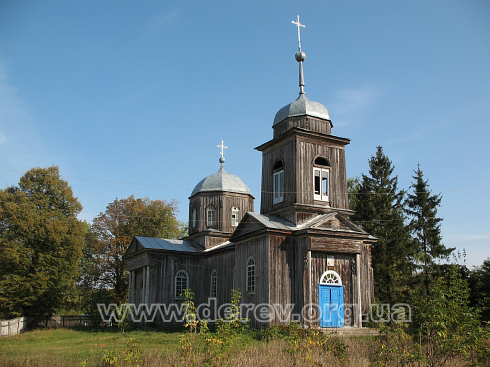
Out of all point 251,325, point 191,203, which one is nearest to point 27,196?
point 191,203

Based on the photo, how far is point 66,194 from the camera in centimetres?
3269

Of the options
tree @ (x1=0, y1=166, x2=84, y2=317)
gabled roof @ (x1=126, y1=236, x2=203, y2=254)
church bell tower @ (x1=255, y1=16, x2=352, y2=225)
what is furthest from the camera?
tree @ (x1=0, y1=166, x2=84, y2=317)

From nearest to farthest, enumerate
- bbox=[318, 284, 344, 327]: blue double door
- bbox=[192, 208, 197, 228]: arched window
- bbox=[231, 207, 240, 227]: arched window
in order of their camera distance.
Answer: bbox=[318, 284, 344, 327]: blue double door → bbox=[231, 207, 240, 227]: arched window → bbox=[192, 208, 197, 228]: arched window

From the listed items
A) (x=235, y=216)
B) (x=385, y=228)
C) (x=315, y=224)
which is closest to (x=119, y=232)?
(x=235, y=216)

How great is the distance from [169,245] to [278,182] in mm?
9213

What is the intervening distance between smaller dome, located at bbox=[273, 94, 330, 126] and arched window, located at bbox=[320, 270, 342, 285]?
741 centimetres

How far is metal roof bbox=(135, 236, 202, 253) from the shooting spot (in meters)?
26.4

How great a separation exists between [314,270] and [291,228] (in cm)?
197

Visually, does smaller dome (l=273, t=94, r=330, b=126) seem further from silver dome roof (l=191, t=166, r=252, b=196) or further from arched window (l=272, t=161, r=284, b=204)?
silver dome roof (l=191, t=166, r=252, b=196)

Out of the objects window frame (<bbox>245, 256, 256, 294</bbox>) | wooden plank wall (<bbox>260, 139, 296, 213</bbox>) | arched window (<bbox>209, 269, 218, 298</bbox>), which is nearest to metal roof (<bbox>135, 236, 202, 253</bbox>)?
arched window (<bbox>209, 269, 218, 298</bbox>)

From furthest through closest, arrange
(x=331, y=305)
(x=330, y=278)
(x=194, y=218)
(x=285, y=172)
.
Result: (x=194, y=218)
(x=285, y=172)
(x=330, y=278)
(x=331, y=305)

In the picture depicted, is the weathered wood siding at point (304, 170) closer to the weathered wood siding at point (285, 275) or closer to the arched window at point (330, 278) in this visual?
the weathered wood siding at point (285, 275)

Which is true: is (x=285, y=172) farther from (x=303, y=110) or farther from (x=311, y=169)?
(x=303, y=110)

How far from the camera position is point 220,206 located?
28.8 m
